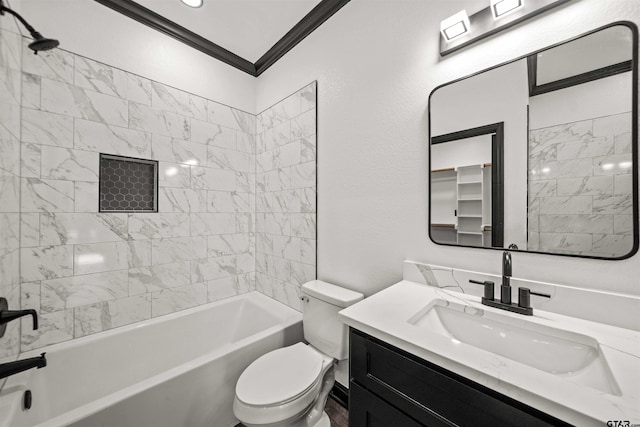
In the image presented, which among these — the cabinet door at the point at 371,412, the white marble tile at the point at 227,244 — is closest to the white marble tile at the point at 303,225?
the white marble tile at the point at 227,244

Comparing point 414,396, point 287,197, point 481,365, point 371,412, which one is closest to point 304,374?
point 371,412

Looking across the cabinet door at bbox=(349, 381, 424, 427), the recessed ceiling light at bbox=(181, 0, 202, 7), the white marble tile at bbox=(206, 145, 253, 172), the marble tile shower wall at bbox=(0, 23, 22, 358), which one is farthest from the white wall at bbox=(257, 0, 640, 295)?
the marble tile shower wall at bbox=(0, 23, 22, 358)

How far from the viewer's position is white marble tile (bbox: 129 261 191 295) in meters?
1.79

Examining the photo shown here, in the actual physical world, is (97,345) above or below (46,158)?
below

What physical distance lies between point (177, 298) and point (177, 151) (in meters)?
1.21

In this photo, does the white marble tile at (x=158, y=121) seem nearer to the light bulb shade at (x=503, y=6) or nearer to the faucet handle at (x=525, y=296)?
the light bulb shade at (x=503, y=6)

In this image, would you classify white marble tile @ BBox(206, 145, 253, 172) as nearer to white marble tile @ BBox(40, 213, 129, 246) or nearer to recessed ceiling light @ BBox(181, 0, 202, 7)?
white marble tile @ BBox(40, 213, 129, 246)

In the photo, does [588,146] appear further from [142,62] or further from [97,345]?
[97,345]

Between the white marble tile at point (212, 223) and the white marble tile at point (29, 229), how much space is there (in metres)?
0.86

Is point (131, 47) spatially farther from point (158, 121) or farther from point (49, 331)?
point (49, 331)

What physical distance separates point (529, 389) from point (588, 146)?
90 centimetres

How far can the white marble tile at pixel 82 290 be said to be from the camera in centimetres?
150

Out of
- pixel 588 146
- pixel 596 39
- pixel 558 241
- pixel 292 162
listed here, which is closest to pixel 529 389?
A: pixel 558 241

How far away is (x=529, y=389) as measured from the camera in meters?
0.54
